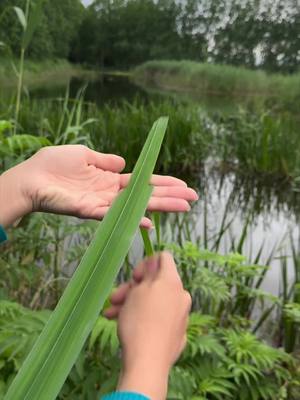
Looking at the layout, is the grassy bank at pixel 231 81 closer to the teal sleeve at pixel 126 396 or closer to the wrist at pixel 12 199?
the wrist at pixel 12 199

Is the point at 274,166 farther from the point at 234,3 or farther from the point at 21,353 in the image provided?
the point at 234,3

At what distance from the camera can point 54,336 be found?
0.26 metres

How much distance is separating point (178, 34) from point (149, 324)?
145ft

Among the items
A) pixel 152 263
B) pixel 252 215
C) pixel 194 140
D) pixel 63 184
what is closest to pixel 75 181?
pixel 63 184

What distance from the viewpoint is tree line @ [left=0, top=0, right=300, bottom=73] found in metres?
33.2

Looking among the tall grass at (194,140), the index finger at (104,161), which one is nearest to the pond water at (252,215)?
the tall grass at (194,140)

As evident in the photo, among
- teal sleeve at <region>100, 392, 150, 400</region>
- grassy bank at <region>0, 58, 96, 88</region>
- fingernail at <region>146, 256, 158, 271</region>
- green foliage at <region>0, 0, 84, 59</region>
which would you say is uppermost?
green foliage at <region>0, 0, 84, 59</region>

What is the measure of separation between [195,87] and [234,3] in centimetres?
1857

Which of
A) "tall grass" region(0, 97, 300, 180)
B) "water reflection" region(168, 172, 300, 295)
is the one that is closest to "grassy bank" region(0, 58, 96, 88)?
"tall grass" region(0, 97, 300, 180)

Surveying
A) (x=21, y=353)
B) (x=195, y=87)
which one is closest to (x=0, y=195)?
(x=21, y=353)

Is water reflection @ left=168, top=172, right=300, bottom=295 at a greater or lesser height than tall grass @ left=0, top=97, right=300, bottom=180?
lesser

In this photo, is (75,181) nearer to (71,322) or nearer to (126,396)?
(126,396)

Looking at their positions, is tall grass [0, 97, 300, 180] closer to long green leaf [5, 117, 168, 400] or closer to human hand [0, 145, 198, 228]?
human hand [0, 145, 198, 228]

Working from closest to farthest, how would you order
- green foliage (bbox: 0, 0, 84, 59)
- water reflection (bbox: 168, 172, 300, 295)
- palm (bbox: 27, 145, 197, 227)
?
palm (bbox: 27, 145, 197, 227) < green foliage (bbox: 0, 0, 84, 59) < water reflection (bbox: 168, 172, 300, 295)
